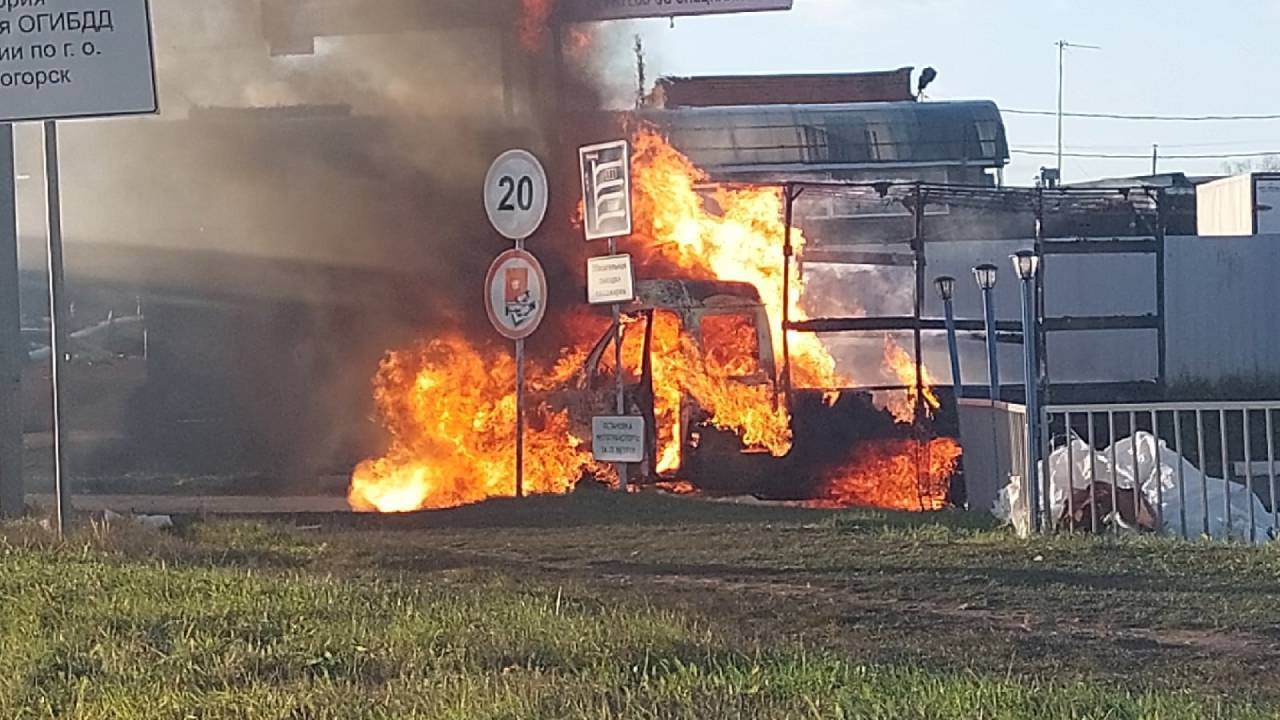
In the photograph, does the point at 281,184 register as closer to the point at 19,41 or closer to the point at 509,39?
the point at 509,39

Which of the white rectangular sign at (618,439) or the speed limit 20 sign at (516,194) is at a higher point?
the speed limit 20 sign at (516,194)

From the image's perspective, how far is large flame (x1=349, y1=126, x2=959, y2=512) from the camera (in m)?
16.0

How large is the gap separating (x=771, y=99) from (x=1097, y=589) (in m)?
39.4

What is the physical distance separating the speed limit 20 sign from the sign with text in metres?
0.70

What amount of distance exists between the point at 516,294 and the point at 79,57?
400 centimetres

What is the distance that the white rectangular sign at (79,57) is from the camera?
1075 centimetres

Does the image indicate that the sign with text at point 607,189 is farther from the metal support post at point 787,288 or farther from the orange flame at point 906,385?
the orange flame at point 906,385

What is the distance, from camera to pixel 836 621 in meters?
8.21

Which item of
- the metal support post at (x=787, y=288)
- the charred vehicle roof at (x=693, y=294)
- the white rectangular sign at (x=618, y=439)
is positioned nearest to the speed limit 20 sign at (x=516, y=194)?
the white rectangular sign at (x=618, y=439)

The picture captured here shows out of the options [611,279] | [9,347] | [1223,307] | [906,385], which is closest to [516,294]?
[611,279]

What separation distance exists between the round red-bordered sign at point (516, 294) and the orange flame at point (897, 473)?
406 cm

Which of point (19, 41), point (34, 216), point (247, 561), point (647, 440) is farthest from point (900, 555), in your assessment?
point (34, 216)

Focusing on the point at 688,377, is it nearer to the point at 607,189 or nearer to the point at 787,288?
the point at 787,288

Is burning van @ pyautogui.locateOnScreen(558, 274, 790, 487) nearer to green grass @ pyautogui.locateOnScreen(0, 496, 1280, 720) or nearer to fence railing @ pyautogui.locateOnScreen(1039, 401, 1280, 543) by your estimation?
green grass @ pyautogui.locateOnScreen(0, 496, 1280, 720)
